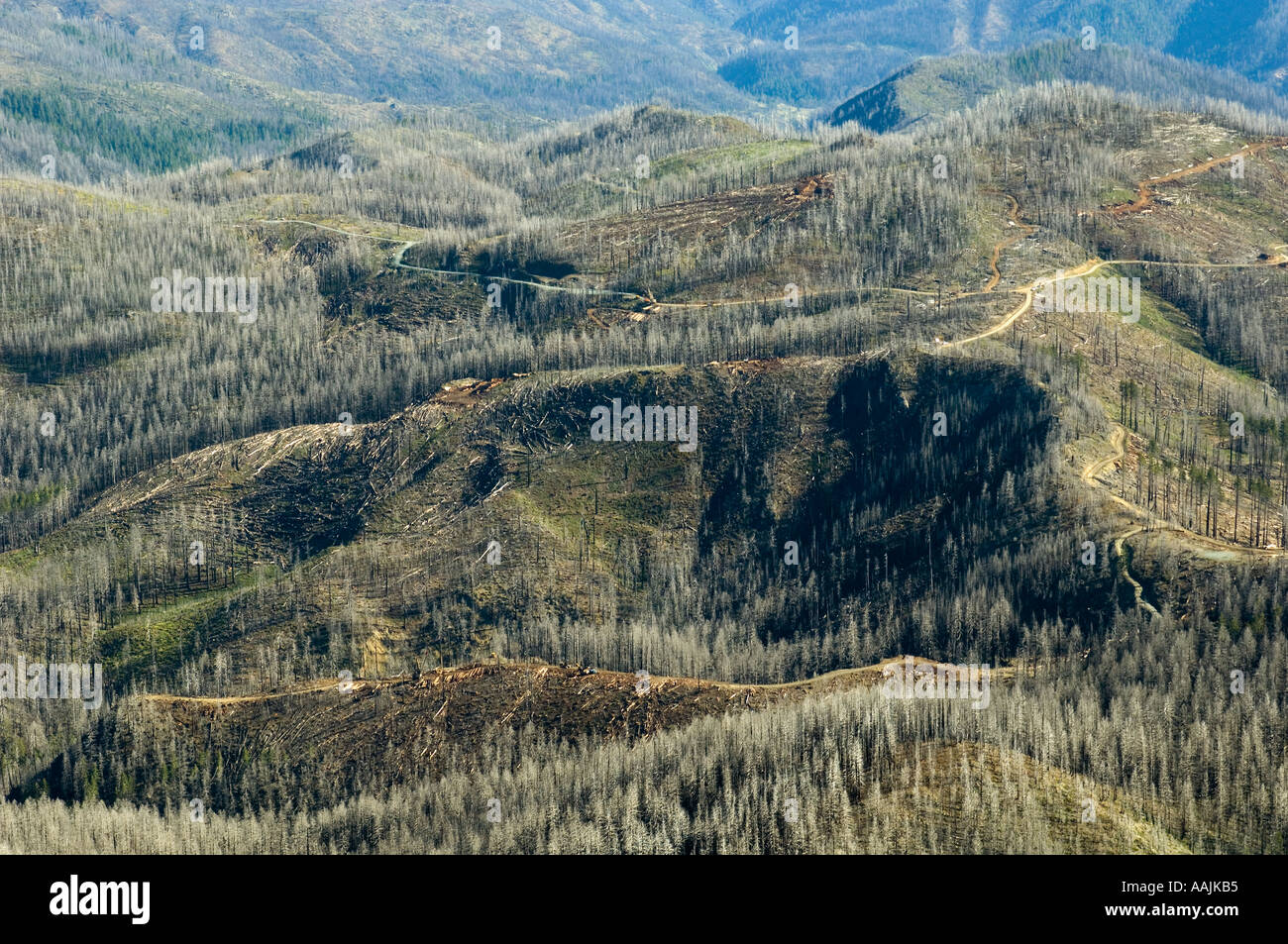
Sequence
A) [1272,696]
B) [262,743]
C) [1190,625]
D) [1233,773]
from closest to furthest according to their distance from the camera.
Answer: [1233,773]
[1272,696]
[1190,625]
[262,743]

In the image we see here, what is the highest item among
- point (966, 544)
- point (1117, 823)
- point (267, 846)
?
point (966, 544)

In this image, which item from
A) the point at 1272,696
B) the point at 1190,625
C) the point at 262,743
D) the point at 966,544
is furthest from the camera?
the point at 966,544

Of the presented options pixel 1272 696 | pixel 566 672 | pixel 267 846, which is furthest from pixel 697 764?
pixel 1272 696

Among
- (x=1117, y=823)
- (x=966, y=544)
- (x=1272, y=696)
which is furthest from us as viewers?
(x=966, y=544)

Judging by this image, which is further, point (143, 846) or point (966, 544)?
point (966, 544)

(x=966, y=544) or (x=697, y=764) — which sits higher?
(x=966, y=544)

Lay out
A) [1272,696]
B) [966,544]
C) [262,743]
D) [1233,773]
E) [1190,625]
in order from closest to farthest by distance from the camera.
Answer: [1233,773] → [1272,696] → [1190,625] → [262,743] → [966,544]

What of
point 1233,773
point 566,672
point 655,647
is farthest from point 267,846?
point 1233,773

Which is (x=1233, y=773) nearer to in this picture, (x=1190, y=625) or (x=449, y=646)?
(x=1190, y=625)

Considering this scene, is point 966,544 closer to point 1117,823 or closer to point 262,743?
point 1117,823

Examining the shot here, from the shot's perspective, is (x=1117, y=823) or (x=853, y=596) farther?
(x=853, y=596)
